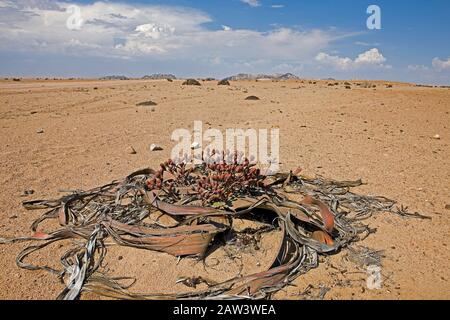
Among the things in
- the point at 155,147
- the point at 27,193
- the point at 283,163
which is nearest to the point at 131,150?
the point at 155,147

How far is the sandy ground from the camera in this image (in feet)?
7.93

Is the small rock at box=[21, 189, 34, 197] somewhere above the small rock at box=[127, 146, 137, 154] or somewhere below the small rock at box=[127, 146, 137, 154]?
below

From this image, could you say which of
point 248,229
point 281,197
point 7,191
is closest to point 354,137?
point 281,197

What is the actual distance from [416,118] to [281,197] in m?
6.11

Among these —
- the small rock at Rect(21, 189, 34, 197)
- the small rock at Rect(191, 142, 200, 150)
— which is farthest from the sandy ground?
the small rock at Rect(191, 142, 200, 150)

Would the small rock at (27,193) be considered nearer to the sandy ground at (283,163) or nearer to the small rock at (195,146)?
the sandy ground at (283,163)

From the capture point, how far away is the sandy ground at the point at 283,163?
7.93 ft

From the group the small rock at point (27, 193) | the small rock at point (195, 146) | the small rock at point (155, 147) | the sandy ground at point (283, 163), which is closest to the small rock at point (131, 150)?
the sandy ground at point (283, 163)

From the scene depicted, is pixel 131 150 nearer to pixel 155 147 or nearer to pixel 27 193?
pixel 155 147

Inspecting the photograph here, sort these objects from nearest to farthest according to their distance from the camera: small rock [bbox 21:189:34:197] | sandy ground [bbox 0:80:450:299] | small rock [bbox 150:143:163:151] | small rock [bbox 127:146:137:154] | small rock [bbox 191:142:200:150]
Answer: sandy ground [bbox 0:80:450:299], small rock [bbox 21:189:34:197], small rock [bbox 127:146:137:154], small rock [bbox 150:143:163:151], small rock [bbox 191:142:200:150]

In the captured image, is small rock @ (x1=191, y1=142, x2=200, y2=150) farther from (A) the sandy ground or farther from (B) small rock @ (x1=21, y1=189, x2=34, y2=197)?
(B) small rock @ (x1=21, y1=189, x2=34, y2=197)

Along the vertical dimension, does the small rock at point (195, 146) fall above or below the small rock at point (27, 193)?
above

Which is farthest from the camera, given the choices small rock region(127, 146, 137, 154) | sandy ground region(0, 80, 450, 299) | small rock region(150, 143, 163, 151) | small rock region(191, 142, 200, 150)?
small rock region(191, 142, 200, 150)

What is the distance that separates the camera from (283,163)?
478 centimetres
